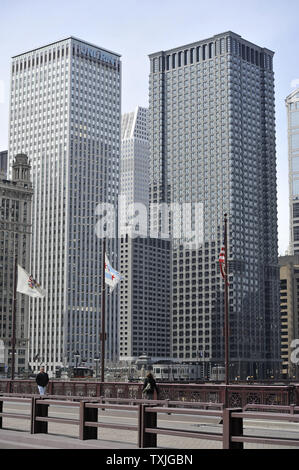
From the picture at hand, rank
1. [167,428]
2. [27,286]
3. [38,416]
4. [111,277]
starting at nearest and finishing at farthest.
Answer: [167,428] → [38,416] → [111,277] → [27,286]

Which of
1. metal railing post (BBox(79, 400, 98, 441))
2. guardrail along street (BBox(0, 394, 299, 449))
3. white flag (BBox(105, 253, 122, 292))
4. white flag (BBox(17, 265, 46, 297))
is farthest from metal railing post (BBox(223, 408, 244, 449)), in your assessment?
white flag (BBox(17, 265, 46, 297))

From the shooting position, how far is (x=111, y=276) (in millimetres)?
59781

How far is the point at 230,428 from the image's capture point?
1708cm

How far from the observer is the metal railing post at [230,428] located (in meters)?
17.0

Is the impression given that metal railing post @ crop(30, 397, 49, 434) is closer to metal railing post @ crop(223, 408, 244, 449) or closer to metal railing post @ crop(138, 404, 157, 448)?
metal railing post @ crop(138, 404, 157, 448)

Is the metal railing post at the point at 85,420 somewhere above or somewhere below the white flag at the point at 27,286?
below

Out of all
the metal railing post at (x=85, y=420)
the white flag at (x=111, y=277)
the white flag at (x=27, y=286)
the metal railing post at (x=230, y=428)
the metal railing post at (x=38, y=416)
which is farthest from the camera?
the white flag at (x=27, y=286)

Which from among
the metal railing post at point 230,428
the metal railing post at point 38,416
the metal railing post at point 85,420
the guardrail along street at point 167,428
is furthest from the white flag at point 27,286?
the metal railing post at point 230,428

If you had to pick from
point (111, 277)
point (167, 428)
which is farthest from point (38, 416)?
point (111, 277)

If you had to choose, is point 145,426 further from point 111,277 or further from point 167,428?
point 111,277

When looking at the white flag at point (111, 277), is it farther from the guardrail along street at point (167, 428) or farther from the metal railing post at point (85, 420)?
the metal railing post at point (85, 420)
